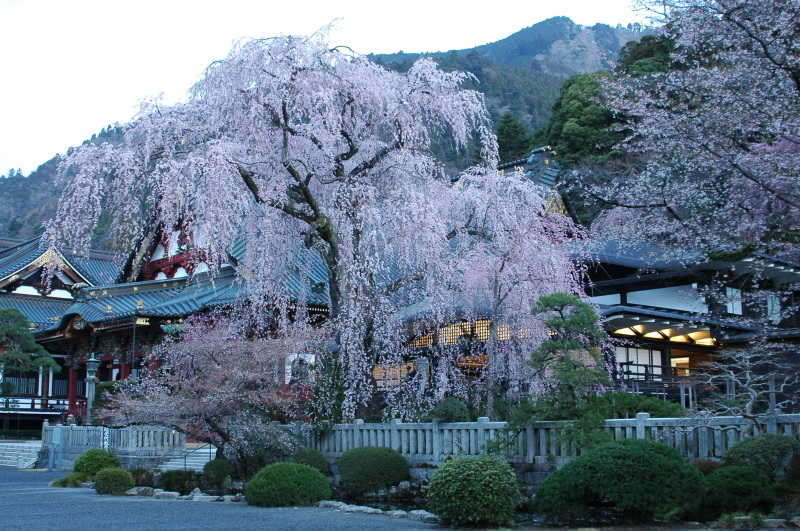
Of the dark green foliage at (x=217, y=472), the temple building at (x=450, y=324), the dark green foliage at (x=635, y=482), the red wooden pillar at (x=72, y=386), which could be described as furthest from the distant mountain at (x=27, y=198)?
the dark green foliage at (x=635, y=482)

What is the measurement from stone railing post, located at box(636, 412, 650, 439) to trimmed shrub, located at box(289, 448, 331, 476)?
597 centimetres

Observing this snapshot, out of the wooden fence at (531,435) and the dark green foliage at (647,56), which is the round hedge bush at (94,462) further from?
the dark green foliage at (647,56)

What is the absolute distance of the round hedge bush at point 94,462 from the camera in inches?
622

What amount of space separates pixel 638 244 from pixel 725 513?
1137 cm

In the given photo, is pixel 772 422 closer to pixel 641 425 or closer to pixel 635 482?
pixel 641 425

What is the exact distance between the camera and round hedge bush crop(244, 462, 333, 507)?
11.3 m

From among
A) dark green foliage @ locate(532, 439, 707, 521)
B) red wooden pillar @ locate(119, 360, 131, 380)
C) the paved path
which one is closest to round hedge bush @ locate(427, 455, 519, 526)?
the paved path

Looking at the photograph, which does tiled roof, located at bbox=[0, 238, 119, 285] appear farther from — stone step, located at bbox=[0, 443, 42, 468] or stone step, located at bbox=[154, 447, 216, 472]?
stone step, located at bbox=[154, 447, 216, 472]

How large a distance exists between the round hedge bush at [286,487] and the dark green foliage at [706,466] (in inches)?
225

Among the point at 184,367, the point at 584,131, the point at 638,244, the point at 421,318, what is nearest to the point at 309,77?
the point at 421,318

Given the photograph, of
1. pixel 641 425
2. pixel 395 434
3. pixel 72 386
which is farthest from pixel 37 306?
pixel 641 425

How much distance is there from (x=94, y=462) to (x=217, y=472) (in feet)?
12.4

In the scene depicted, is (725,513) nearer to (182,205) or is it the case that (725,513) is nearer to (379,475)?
(379,475)

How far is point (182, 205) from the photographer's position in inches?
457
